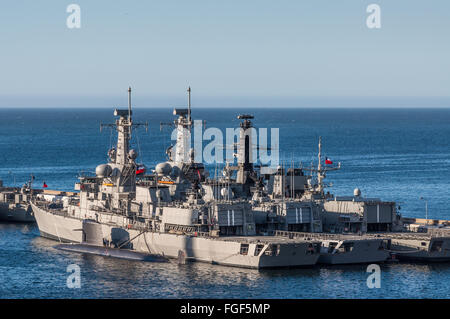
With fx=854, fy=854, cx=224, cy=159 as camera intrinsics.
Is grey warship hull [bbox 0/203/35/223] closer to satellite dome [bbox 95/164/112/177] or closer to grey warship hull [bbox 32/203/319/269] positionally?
satellite dome [bbox 95/164/112/177]

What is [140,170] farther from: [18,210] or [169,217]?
[18,210]

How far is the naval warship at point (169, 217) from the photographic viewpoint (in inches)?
2419

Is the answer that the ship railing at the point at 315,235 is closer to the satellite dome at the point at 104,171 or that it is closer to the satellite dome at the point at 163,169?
the satellite dome at the point at 163,169

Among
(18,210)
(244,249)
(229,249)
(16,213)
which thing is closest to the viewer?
(244,249)

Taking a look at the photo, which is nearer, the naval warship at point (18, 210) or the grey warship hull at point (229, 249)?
the grey warship hull at point (229, 249)

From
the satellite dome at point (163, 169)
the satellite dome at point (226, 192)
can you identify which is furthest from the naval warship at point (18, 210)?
the satellite dome at point (226, 192)

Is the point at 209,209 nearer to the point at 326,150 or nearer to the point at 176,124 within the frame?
the point at 176,124

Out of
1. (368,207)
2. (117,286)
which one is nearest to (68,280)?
(117,286)

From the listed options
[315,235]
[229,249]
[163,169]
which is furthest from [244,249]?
[163,169]

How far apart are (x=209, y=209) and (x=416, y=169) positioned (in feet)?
221

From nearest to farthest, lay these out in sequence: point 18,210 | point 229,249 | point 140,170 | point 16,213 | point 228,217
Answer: point 229,249, point 228,217, point 140,170, point 18,210, point 16,213

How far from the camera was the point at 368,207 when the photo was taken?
69.1 metres

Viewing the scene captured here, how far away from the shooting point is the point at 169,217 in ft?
Result: 217
